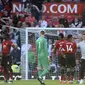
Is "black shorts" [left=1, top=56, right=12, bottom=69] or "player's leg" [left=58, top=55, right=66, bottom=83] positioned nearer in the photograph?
"black shorts" [left=1, top=56, right=12, bottom=69]

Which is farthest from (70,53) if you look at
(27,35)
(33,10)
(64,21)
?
(33,10)

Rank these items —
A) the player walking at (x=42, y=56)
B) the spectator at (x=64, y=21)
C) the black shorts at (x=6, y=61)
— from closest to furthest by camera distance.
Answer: the player walking at (x=42, y=56), the black shorts at (x=6, y=61), the spectator at (x=64, y=21)

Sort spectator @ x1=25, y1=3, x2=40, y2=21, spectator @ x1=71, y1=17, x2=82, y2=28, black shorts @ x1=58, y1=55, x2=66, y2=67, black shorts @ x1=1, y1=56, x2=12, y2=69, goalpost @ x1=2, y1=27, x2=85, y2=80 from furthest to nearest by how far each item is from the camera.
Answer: spectator @ x1=25, y1=3, x2=40, y2=21
spectator @ x1=71, y1=17, x2=82, y2=28
goalpost @ x1=2, y1=27, x2=85, y2=80
black shorts @ x1=58, y1=55, x2=66, y2=67
black shorts @ x1=1, y1=56, x2=12, y2=69

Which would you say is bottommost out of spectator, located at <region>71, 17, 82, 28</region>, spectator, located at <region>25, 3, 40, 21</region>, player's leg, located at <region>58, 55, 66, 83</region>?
player's leg, located at <region>58, 55, 66, 83</region>

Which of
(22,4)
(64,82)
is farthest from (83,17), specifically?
(64,82)

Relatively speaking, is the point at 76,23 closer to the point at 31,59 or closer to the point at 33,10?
the point at 33,10

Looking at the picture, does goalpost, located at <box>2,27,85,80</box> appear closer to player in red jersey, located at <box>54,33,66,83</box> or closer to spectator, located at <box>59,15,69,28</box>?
player in red jersey, located at <box>54,33,66,83</box>

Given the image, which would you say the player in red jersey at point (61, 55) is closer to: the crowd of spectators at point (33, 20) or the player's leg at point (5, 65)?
the player's leg at point (5, 65)

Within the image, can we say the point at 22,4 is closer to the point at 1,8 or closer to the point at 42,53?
the point at 1,8

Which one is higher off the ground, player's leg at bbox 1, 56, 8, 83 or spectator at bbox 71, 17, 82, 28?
spectator at bbox 71, 17, 82, 28

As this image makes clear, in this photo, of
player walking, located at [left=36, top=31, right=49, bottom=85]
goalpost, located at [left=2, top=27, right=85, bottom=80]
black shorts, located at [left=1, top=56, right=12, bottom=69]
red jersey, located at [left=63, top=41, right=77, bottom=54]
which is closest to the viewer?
player walking, located at [left=36, top=31, right=49, bottom=85]

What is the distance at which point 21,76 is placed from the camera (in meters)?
22.8

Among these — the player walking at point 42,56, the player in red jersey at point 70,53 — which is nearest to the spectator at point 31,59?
the player in red jersey at point 70,53

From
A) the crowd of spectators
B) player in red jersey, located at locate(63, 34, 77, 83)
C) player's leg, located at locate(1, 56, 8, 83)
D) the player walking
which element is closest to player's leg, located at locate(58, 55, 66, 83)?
player in red jersey, located at locate(63, 34, 77, 83)
